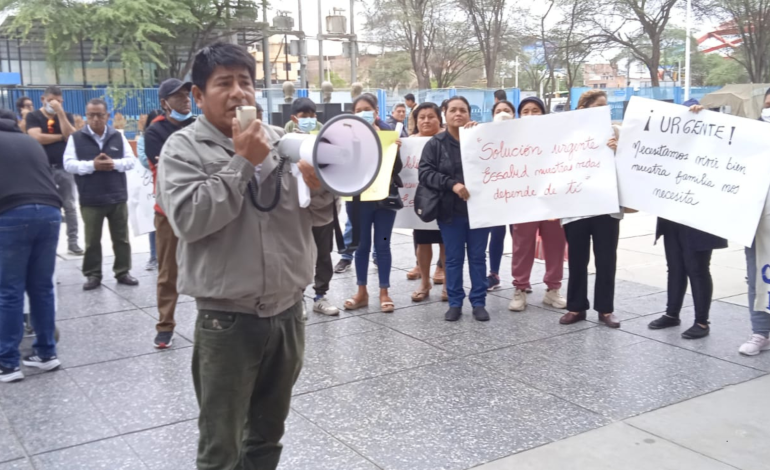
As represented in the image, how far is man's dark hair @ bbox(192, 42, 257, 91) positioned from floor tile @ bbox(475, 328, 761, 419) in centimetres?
297

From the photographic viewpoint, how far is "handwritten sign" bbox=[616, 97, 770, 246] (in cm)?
520

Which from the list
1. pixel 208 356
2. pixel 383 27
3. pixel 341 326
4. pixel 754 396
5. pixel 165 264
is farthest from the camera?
pixel 383 27

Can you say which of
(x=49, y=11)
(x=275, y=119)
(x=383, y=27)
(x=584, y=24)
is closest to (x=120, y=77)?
(x=49, y=11)

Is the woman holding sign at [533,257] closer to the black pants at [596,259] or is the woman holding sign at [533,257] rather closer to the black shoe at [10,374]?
the black pants at [596,259]

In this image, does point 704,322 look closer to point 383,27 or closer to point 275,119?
point 275,119

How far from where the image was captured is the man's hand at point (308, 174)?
242 cm

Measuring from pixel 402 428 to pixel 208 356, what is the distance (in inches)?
70.6

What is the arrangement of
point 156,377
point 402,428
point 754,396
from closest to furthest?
1. point 402,428
2. point 754,396
3. point 156,377

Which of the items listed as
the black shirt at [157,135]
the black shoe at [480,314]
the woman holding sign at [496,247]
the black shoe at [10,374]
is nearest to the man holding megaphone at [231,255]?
the black shoe at [10,374]

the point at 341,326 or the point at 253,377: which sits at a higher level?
the point at 253,377

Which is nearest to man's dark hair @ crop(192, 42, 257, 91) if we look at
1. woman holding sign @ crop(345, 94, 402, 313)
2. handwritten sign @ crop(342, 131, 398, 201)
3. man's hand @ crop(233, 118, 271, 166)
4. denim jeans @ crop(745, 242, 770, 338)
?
man's hand @ crop(233, 118, 271, 166)

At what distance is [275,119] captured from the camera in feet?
35.8

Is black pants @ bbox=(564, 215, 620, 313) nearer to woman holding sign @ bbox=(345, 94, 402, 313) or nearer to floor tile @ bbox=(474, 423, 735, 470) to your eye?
woman holding sign @ bbox=(345, 94, 402, 313)

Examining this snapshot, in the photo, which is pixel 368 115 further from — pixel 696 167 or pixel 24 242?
pixel 24 242
